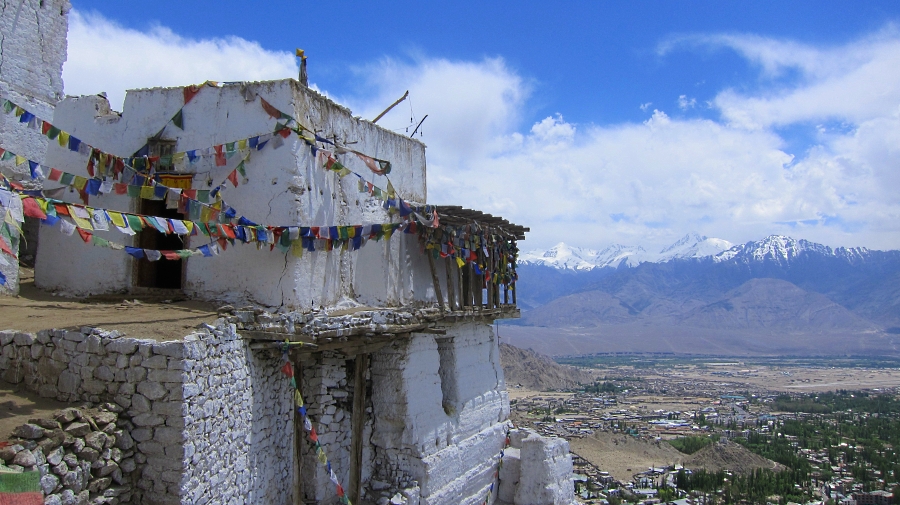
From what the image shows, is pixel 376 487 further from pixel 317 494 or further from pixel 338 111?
pixel 338 111

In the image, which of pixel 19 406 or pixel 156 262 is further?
pixel 156 262

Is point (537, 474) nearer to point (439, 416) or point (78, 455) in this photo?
point (439, 416)

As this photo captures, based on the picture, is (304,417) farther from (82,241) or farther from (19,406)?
(82,241)

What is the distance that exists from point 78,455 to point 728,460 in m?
34.5

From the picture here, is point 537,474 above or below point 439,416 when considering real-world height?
below

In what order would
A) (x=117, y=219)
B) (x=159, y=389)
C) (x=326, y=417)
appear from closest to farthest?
(x=159, y=389) → (x=117, y=219) → (x=326, y=417)

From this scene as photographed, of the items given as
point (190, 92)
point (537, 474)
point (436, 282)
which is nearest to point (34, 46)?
point (190, 92)

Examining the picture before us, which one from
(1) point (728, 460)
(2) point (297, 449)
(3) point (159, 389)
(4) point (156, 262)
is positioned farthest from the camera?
(1) point (728, 460)

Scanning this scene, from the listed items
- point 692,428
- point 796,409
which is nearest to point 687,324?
point 796,409

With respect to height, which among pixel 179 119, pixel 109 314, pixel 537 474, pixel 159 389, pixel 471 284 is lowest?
pixel 537 474

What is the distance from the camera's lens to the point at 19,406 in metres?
7.61

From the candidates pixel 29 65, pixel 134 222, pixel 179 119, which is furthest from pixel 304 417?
pixel 29 65

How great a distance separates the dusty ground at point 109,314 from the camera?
8.66 meters

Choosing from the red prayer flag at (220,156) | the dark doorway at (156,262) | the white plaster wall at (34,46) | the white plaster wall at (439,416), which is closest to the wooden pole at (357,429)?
the white plaster wall at (439,416)
